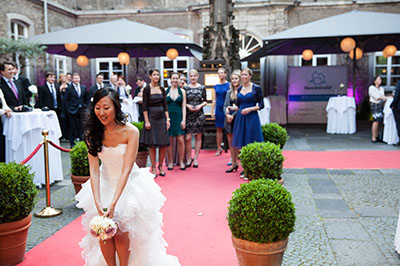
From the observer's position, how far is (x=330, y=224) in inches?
167

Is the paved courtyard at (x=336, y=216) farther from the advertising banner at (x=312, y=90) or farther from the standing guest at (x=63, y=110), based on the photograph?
the advertising banner at (x=312, y=90)

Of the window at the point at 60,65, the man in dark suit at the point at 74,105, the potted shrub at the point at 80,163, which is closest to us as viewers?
the potted shrub at the point at 80,163

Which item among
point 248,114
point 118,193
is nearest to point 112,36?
point 248,114

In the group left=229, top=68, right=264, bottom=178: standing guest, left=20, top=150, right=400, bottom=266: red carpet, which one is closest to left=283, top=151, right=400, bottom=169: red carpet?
left=20, top=150, right=400, bottom=266: red carpet

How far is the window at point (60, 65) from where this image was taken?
57.6ft

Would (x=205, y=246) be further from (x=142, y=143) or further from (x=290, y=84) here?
(x=290, y=84)

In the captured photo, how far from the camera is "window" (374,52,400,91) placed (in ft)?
57.2

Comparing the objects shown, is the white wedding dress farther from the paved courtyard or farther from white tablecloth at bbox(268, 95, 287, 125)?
white tablecloth at bbox(268, 95, 287, 125)

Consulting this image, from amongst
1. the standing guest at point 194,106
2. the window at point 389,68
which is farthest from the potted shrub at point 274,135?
the window at point 389,68

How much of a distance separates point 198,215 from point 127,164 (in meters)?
2.05

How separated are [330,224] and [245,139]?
8.00 ft

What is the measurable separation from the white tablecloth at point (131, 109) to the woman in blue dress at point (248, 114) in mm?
4638

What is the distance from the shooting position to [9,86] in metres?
6.45

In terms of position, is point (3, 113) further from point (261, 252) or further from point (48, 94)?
point (261, 252)
